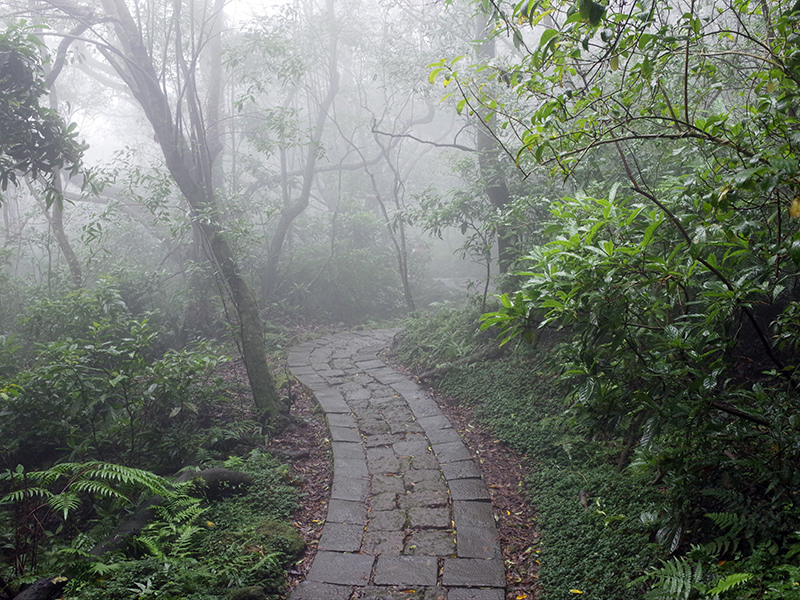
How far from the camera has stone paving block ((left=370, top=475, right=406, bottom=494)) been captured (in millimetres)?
3369

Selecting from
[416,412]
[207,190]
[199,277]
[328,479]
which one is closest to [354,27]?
[199,277]

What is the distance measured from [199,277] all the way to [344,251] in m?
3.38

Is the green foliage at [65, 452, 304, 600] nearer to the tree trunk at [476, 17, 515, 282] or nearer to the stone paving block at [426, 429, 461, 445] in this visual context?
the stone paving block at [426, 429, 461, 445]

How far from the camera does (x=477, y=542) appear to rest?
2760 millimetres

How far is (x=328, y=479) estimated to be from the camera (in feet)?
12.0

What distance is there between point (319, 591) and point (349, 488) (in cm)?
96

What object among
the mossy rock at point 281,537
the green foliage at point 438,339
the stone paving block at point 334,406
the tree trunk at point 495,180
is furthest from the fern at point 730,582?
the tree trunk at point 495,180

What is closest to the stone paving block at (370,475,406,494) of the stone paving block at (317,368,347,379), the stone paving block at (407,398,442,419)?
the stone paving block at (407,398,442,419)

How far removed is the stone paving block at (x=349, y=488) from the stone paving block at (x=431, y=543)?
54 centimetres

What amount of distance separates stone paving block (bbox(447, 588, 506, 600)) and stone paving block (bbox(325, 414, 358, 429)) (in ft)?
6.99

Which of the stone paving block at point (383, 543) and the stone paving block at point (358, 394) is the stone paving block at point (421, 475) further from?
the stone paving block at point (358, 394)

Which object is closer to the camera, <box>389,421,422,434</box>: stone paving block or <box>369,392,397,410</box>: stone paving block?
<box>389,421,422,434</box>: stone paving block

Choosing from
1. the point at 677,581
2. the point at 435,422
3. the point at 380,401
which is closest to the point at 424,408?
the point at 435,422

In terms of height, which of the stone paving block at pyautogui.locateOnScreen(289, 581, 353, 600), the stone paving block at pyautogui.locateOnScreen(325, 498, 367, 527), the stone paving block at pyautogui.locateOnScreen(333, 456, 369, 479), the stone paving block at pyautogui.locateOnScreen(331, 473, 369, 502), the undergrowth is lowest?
the stone paving block at pyautogui.locateOnScreen(333, 456, 369, 479)
